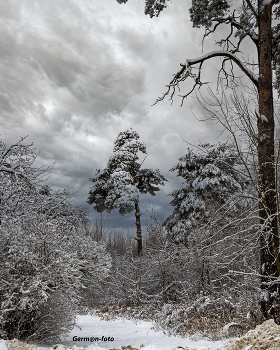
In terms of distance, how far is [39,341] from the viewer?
5.47 meters

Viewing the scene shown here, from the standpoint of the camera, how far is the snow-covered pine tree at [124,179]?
17297 mm

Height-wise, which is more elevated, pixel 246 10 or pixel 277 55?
pixel 246 10

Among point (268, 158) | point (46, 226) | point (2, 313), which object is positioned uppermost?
point (268, 158)

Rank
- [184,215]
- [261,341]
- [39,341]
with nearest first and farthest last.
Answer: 1. [261,341]
2. [39,341]
3. [184,215]

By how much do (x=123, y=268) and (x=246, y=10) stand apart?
11.7 meters

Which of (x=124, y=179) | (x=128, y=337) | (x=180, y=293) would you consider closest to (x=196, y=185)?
(x=124, y=179)

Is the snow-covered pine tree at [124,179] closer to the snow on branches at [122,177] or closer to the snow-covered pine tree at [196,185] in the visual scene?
the snow on branches at [122,177]

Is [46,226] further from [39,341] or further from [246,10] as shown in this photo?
[246,10]

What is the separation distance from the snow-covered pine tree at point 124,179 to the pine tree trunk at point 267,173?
12213 millimetres

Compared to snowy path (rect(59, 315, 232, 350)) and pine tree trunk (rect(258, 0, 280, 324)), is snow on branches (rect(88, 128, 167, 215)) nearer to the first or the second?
snowy path (rect(59, 315, 232, 350))

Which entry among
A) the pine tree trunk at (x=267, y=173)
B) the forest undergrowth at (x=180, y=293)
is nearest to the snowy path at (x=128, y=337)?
the forest undergrowth at (x=180, y=293)

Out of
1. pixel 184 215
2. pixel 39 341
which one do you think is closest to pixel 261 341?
pixel 39 341

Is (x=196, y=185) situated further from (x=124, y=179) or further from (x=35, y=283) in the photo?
(x=35, y=283)

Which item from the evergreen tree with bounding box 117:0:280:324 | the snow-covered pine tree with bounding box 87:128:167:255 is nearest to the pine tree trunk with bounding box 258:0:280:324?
the evergreen tree with bounding box 117:0:280:324
